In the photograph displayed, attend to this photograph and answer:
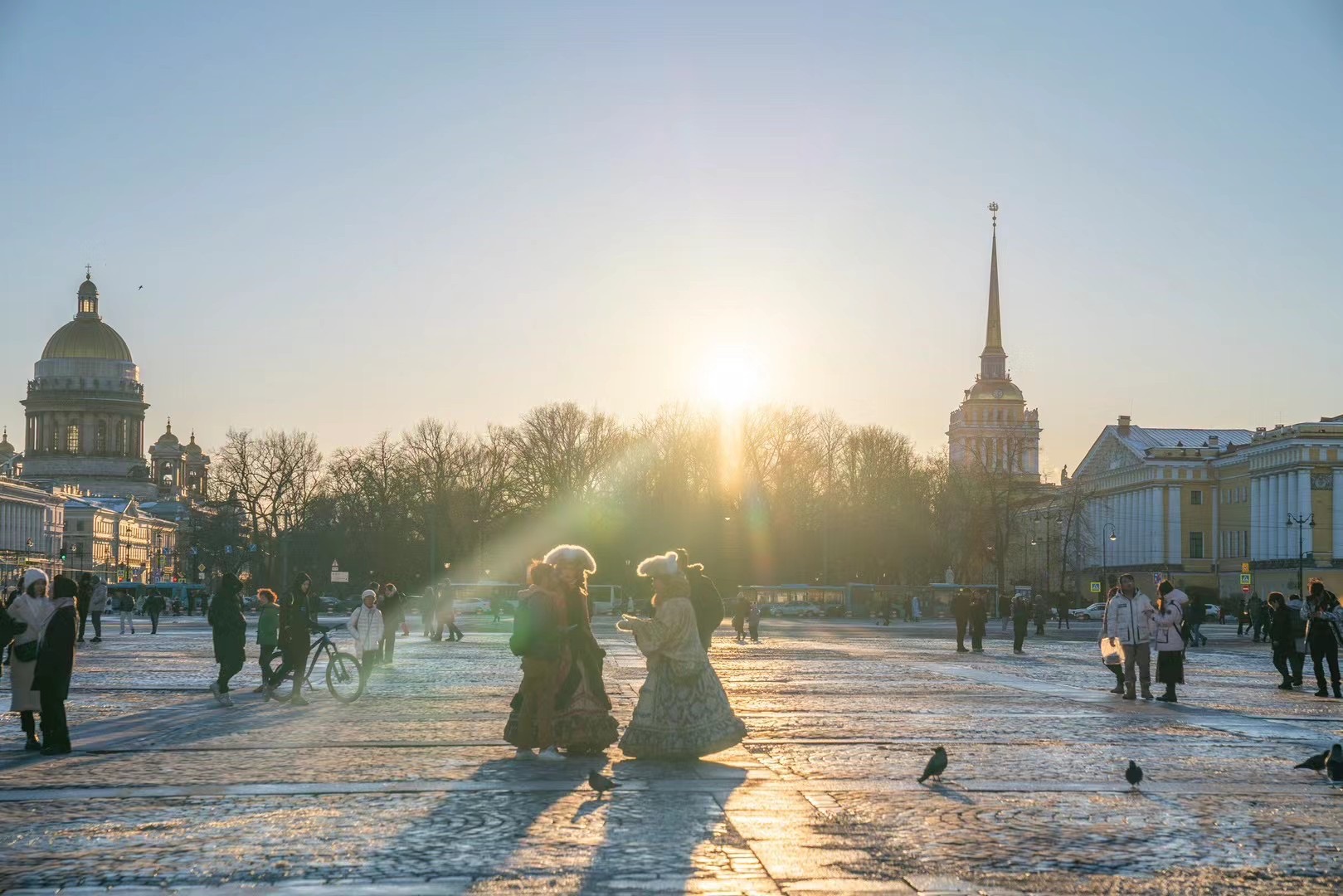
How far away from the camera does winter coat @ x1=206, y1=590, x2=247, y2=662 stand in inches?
856

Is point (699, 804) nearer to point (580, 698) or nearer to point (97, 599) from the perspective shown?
point (580, 698)

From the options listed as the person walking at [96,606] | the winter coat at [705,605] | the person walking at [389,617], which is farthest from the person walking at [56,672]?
the person walking at [96,606]

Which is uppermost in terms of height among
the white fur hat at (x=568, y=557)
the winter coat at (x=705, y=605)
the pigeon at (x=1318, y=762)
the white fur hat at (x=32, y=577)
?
the white fur hat at (x=568, y=557)

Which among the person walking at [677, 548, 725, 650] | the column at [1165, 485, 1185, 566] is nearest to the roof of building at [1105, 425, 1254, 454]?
the column at [1165, 485, 1185, 566]

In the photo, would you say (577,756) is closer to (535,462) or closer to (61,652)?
(61,652)

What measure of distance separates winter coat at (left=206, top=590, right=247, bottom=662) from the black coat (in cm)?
574

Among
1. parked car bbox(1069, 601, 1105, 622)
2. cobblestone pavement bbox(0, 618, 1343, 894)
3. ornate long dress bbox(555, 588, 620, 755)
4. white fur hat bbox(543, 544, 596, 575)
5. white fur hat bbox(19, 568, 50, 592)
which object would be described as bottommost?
parked car bbox(1069, 601, 1105, 622)

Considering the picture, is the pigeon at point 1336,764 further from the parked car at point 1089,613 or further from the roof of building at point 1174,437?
the roof of building at point 1174,437

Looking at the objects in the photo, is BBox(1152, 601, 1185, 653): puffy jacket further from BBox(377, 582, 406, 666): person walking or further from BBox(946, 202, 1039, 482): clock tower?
BBox(946, 202, 1039, 482): clock tower

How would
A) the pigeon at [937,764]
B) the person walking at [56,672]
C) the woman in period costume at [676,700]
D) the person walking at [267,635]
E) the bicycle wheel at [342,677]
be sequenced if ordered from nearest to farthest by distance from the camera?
the pigeon at [937,764], the woman in period costume at [676,700], the person walking at [56,672], the bicycle wheel at [342,677], the person walking at [267,635]

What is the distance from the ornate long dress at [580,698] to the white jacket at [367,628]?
28.5ft

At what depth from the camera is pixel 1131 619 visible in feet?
75.4

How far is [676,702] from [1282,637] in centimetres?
1578

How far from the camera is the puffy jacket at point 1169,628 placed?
2288 cm
